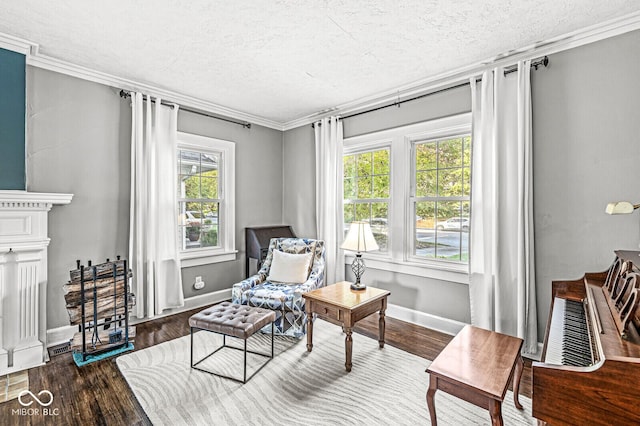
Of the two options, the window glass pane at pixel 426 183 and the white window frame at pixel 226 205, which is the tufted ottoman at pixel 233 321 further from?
the window glass pane at pixel 426 183

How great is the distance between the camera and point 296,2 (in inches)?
78.8

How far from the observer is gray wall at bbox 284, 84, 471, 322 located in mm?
3084

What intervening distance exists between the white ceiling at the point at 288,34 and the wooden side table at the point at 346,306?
2.10 meters

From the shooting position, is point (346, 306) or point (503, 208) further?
point (503, 208)

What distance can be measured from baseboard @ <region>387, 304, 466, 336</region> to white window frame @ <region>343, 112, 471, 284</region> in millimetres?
416

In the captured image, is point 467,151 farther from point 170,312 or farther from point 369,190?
point 170,312

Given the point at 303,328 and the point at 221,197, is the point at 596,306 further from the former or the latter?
the point at 221,197

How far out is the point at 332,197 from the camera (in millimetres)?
4051

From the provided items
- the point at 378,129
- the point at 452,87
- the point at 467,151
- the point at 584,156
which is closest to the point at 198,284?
the point at 378,129

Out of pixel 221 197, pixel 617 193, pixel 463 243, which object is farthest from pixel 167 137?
pixel 617 193

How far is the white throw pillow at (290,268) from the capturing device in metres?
3.31

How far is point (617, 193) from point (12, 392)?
Result: 177 inches

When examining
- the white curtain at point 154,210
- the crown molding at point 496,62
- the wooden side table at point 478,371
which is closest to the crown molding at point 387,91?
the crown molding at point 496,62

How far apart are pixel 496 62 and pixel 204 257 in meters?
3.79
